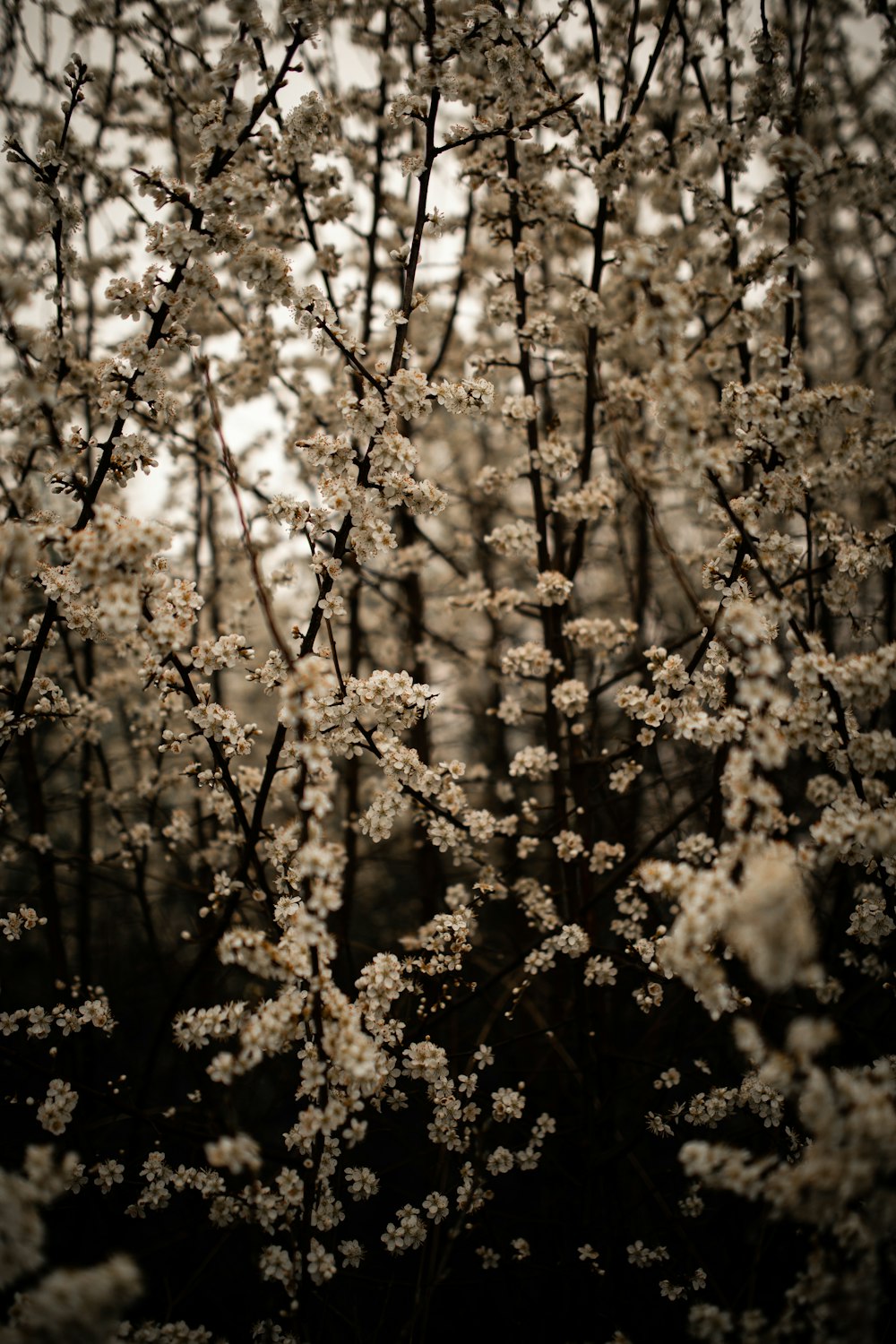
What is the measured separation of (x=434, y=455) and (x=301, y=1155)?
7853mm

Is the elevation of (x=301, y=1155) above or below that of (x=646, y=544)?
below

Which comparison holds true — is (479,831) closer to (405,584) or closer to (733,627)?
(733,627)

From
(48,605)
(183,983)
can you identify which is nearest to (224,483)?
(48,605)

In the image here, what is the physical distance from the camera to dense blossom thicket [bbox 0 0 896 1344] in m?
2.40

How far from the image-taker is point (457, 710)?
6.03 m

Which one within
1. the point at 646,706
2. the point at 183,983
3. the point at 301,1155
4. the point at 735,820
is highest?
the point at 646,706

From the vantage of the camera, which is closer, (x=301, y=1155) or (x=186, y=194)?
(x=186, y=194)

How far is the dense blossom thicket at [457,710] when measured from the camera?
2.40 metres

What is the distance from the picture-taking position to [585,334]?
204 inches

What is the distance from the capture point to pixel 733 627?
93.1 inches

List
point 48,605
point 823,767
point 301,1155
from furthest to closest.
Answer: point 823,767
point 301,1155
point 48,605

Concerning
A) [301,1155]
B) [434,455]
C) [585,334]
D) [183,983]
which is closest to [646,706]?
[183,983]

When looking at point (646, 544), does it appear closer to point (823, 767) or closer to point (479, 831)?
point (823, 767)

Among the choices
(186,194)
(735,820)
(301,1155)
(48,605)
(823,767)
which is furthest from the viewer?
(823,767)
